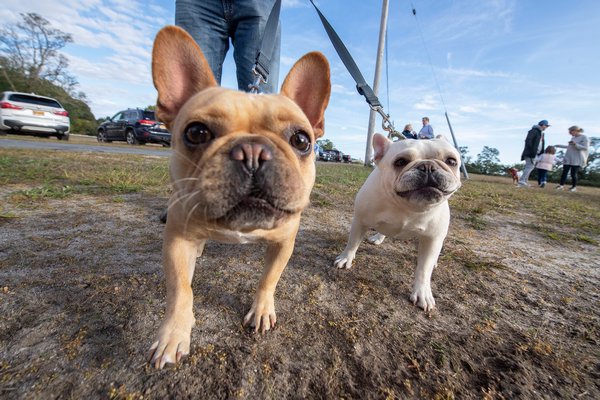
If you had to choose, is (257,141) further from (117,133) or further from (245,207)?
(117,133)

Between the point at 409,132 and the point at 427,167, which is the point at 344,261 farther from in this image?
the point at 409,132

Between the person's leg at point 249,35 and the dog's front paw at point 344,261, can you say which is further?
the person's leg at point 249,35

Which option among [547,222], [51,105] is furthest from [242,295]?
[51,105]

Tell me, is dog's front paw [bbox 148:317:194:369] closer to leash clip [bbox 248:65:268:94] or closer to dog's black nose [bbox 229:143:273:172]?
dog's black nose [bbox 229:143:273:172]

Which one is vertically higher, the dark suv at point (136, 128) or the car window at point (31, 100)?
the car window at point (31, 100)

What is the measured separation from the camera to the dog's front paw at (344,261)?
2.37 metres

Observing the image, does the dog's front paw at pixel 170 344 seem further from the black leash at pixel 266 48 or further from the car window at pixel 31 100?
the car window at pixel 31 100

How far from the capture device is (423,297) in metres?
1.91

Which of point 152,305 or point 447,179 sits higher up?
point 447,179

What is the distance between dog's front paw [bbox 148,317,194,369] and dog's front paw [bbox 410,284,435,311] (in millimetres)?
1432

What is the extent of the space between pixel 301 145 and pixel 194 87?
990 mm

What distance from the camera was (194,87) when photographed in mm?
2092

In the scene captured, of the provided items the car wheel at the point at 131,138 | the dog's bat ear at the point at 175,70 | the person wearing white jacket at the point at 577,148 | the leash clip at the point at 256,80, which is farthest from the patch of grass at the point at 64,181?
the person wearing white jacket at the point at 577,148

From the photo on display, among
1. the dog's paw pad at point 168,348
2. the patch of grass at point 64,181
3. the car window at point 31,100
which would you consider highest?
the car window at point 31,100
